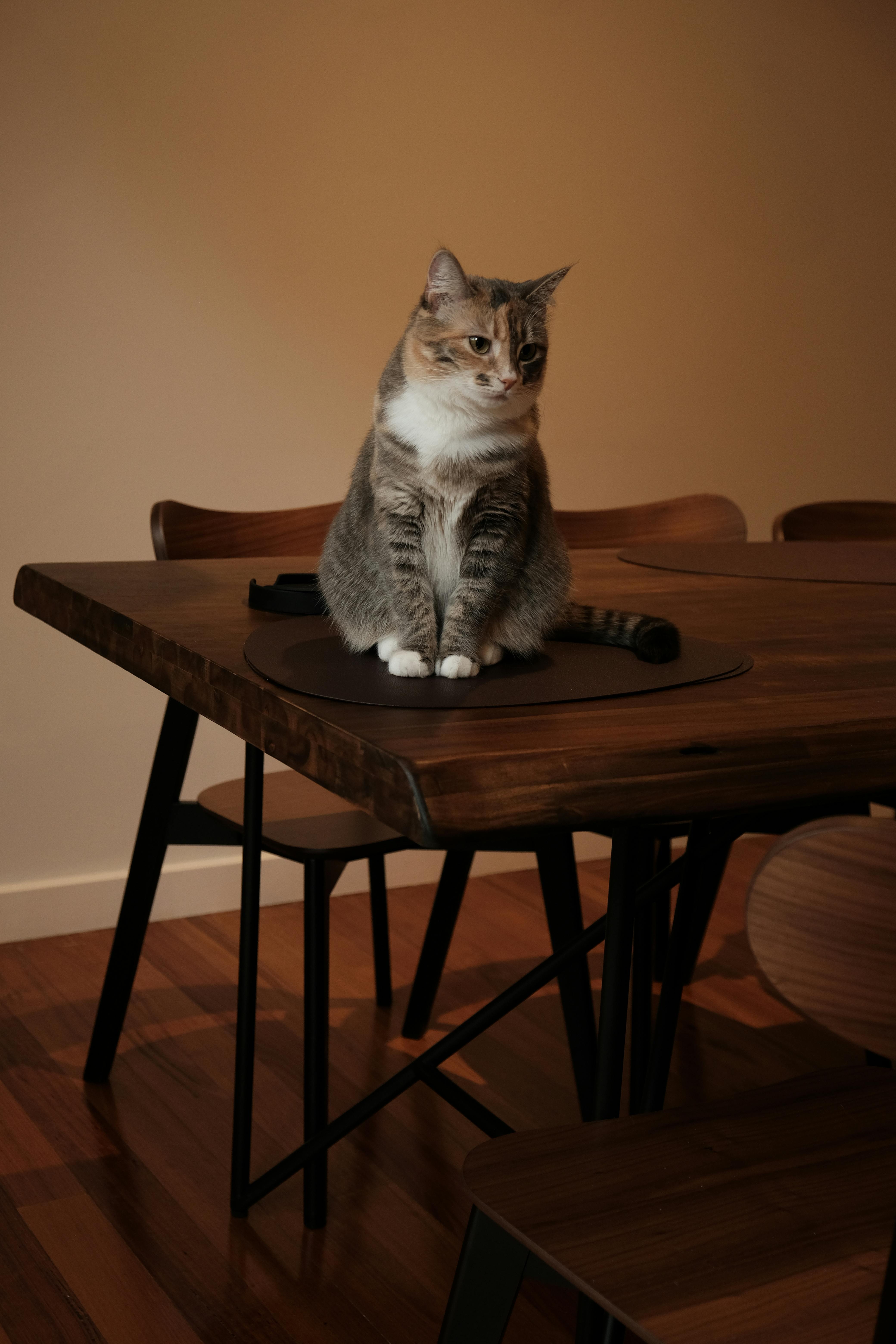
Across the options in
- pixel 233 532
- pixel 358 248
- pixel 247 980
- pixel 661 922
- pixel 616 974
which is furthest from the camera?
pixel 358 248

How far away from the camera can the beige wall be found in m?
2.48

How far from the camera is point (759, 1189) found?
2.60 feet

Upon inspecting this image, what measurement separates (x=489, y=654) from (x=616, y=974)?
0.96 ft

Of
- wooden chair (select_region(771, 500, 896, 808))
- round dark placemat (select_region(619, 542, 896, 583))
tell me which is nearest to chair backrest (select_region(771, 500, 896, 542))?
wooden chair (select_region(771, 500, 896, 808))

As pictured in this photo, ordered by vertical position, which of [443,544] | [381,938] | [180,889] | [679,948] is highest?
[443,544]

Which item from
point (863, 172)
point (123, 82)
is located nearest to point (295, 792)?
point (123, 82)

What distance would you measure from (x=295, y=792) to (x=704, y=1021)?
944 mm

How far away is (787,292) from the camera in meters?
3.38

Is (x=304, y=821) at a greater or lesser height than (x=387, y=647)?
lesser

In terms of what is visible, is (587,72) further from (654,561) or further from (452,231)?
(654,561)

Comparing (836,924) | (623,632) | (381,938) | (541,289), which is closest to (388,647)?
(623,632)

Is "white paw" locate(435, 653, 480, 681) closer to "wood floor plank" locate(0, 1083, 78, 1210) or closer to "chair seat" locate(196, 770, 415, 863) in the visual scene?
"chair seat" locate(196, 770, 415, 863)

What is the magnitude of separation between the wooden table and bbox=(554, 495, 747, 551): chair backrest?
87cm

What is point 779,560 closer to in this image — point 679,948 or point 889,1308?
point 679,948
